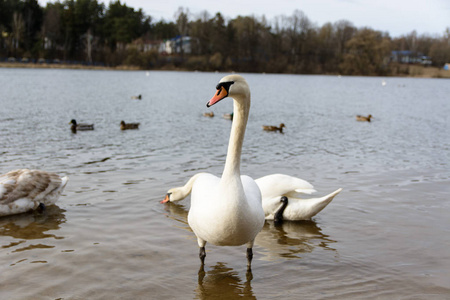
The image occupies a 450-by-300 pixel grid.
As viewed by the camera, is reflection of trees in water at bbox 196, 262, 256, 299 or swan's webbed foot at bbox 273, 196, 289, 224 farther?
swan's webbed foot at bbox 273, 196, 289, 224

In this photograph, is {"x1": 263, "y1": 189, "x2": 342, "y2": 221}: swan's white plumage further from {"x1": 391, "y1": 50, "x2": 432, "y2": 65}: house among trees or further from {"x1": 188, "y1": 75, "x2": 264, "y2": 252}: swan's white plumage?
{"x1": 391, "y1": 50, "x2": 432, "y2": 65}: house among trees

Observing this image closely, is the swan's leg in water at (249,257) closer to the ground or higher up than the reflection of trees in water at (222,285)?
higher up

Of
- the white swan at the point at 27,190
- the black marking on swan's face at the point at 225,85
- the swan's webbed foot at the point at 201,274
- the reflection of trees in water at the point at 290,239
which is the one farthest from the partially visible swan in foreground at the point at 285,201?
the black marking on swan's face at the point at 225,85

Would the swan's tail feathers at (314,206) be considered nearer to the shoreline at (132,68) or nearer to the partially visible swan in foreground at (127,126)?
the partially visible swan in foreground at (127,126)

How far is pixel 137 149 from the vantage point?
13875mm

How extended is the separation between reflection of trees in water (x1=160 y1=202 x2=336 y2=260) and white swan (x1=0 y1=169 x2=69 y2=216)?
198 centimetres

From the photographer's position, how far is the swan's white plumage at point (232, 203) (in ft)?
14.1

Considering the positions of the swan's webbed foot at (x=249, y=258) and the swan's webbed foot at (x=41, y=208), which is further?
the swan's webbed foot at (x=41, y=208)

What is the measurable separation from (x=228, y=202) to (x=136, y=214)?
3.52m

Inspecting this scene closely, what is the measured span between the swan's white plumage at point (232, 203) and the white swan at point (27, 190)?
144 inches

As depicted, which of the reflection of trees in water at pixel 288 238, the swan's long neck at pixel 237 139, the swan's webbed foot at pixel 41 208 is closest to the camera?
the swan's long neck at pixel 237 139

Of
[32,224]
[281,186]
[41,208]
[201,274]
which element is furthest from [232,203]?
[41,208]

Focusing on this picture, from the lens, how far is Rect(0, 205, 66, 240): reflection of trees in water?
634 centimetres

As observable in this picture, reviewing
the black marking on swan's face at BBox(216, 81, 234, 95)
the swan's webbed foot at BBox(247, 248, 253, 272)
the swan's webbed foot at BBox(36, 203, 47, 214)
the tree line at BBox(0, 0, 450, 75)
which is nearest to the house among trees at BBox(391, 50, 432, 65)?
the tree line at BBox(0, 0, 450, 75)
